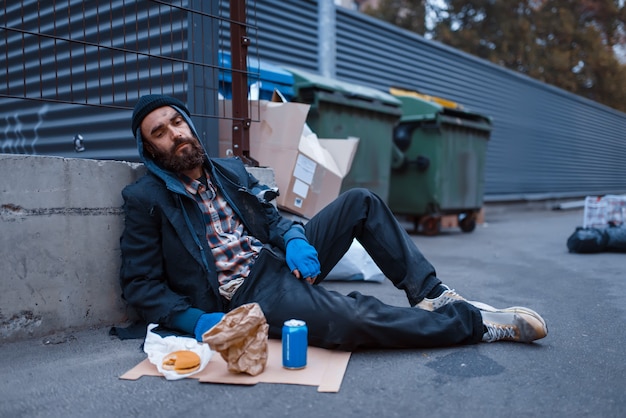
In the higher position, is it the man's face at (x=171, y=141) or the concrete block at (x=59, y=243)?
the man's face at (x=171, y=141)

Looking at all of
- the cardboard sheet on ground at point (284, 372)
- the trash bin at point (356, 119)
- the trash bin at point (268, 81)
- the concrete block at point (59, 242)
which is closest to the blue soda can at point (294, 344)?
the cardboard sheet on ground at point (284, 372)

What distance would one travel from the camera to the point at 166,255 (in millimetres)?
2543

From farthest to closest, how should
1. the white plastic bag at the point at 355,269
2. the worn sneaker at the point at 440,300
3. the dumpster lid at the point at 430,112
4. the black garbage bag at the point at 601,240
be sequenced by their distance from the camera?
the dumpster lid at the point at 430,112, the black garbage bag at the point at 601,240, the white plastic bag at the point at 355,269, the worn sneaker at the point at 440,300

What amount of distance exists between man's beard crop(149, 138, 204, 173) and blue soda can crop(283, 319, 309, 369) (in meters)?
0.91

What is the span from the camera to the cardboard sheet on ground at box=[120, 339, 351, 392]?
2.04m

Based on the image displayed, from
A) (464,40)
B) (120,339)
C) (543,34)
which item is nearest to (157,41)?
(120,339)

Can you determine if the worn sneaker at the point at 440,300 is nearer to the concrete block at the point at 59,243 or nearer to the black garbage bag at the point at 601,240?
the concrete block at the point at 59,243

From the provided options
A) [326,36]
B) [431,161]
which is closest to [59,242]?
[431,161]

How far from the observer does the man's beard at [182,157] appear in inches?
102

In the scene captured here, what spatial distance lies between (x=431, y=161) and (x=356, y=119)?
1.68m

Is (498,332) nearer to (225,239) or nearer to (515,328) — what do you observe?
(515,328)

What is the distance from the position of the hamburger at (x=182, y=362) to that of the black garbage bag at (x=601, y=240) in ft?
15.7

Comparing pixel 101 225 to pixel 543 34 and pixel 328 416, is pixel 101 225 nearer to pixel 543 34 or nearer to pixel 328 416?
pixel 328 416

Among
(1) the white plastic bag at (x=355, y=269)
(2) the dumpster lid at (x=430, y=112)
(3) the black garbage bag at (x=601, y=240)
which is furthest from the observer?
(2) the dumpster lid at (x=430, y=112)
